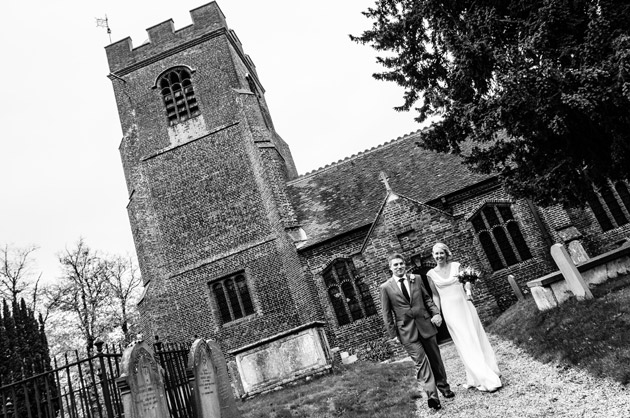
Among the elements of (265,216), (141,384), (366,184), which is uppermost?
(366,184)

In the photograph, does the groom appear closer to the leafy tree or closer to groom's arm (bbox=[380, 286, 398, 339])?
groom's arm (bbox=[380, 286, 398, 339])

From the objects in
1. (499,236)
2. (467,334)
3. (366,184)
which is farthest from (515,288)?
(467,334)

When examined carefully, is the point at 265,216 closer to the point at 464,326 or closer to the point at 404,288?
the point at 404,288

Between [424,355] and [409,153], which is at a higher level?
[409,153]

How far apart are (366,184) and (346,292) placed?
4981 mm

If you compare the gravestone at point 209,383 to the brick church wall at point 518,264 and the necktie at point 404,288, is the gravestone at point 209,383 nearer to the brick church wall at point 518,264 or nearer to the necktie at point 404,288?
the necktie at point 404,288

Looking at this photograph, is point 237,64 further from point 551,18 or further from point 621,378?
point 621,378

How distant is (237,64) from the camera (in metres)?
20.7

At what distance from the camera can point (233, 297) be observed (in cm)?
1675

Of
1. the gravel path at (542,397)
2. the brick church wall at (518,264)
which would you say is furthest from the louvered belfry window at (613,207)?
the gravel path at (542,397)

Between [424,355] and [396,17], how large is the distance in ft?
21.4

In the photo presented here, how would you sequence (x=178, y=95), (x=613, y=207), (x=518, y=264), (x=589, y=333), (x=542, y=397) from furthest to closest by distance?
(x=178, y=95) → (x=518, y=264) → (x=613, y=207) → (x=589, y=333) → (x=542, y=397)

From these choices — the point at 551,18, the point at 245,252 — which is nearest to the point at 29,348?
the point at 245,252

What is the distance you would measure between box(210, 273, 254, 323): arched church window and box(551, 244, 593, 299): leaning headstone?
435 inches
